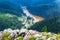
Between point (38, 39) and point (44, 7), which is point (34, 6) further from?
point (38, 39)

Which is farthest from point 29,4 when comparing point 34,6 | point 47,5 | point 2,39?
point 2,39

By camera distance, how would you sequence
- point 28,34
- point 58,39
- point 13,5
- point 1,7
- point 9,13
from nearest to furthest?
point 58,39 < point 28,34 < point 9,13 < point 13,5 < point 1,7

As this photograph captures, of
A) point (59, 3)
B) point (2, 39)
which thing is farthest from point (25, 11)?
point (2, 39)

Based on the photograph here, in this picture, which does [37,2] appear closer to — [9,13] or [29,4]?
[29,4]

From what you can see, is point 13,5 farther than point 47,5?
No

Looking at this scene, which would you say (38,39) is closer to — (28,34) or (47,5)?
(28,34)

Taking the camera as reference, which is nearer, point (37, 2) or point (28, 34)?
point (28, 34)

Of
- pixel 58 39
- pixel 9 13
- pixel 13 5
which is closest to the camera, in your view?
pixel 58 39

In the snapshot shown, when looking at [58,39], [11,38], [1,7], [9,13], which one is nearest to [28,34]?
[11,38]

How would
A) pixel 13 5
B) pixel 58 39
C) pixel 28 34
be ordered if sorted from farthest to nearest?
pixel 13 5 → pixel 28 34 → pixel 58 39
